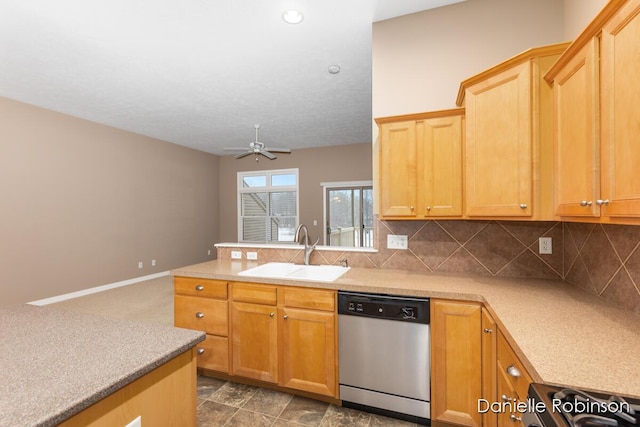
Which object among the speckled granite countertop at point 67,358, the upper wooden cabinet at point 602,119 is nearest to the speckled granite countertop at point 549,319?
the upper wooden cabinet at point 602,119

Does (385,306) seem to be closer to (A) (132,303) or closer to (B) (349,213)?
(A) (132,303)

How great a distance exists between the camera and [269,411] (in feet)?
6.59

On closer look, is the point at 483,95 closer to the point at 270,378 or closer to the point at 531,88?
the point at 531,88

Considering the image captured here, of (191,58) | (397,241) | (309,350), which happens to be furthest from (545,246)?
(191,58)

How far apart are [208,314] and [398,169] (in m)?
1.84

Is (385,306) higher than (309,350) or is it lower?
higher

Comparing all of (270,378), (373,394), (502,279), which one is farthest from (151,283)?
(502,279)

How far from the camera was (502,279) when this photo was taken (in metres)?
2.07

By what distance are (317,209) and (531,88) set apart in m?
5.67

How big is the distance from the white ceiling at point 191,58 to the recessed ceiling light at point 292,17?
0.16ft

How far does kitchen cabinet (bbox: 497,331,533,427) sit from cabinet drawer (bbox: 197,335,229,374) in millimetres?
1805

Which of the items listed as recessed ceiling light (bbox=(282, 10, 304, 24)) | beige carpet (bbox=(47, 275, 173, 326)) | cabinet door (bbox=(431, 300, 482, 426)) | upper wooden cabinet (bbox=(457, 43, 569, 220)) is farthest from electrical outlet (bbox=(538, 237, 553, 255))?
beige carpet (bbox=(47, 275, 173, 326))

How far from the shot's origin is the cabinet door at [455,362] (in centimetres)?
167

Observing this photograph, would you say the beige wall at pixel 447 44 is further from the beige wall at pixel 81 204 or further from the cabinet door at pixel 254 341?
the beige wall at pixel 81 204
